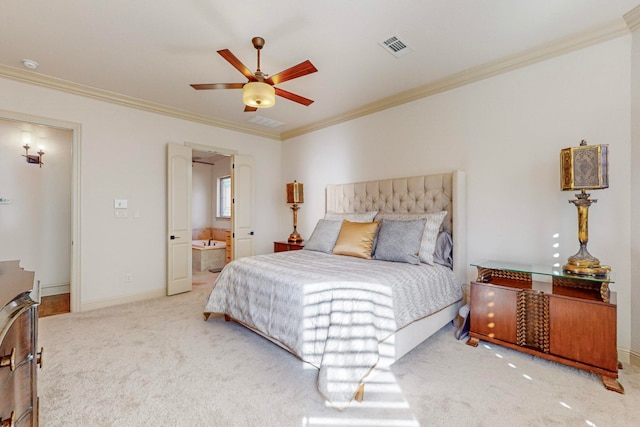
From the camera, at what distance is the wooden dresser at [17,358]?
80cm

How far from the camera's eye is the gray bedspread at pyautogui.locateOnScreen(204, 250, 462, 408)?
1.91 meters

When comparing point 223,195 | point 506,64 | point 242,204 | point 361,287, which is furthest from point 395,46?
point 223,195

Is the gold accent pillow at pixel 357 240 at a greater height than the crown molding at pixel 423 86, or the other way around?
the crown molding at pixel 423 86

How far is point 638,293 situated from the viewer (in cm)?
229

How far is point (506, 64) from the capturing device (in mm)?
2961

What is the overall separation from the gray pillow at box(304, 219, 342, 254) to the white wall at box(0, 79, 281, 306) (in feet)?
7.42

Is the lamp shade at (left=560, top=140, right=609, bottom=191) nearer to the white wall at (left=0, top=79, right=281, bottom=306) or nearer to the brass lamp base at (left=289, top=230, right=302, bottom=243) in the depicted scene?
the brass lamp base at (left=289, top=230, right=302, bottom=243)

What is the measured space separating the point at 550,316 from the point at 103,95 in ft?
17.2

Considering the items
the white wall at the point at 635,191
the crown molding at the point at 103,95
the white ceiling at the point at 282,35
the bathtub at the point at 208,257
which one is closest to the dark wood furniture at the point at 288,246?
the bathtub at the point at 208,257

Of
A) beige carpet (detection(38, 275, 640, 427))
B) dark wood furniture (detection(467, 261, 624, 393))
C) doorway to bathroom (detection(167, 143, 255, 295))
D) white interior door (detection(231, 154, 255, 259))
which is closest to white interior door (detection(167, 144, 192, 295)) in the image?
doorway to bathroom (detection(167, 143, 255, 295))

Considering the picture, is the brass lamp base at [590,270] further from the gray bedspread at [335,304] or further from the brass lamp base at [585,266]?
the gray bedspread at [335,304]

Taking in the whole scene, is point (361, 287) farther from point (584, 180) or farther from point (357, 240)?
point (584, 180)

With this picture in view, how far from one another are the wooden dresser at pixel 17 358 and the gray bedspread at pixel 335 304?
140cm

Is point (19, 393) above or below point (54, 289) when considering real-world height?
above
